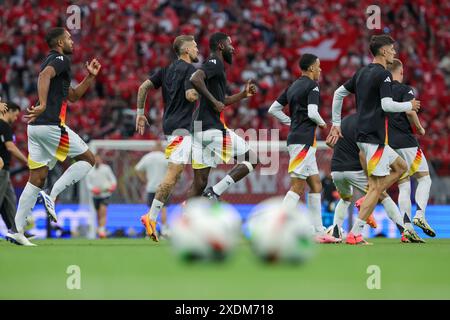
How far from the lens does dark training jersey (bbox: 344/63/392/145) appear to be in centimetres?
1057

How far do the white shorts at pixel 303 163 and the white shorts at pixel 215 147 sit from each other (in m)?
0.78

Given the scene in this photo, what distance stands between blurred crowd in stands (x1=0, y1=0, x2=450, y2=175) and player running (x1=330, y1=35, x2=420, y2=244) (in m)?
9.68

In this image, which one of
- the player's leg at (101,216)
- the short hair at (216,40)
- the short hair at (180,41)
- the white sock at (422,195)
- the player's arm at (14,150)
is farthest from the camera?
the player's leg at (101,216)

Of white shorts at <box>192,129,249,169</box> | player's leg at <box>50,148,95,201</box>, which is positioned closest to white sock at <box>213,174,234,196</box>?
white shorts at <box>192,129,249,169</box>

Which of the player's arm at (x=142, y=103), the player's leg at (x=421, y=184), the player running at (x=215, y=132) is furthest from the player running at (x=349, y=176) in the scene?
the player's arm at (x=142, y=103)

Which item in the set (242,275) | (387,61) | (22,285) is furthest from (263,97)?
(22,285)

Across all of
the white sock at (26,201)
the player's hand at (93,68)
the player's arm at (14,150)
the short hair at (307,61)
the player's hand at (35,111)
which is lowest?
the white sock at (26,201)

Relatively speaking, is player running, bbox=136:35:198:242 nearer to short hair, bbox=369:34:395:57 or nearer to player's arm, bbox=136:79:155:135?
player's arm, bbox=136:79:155:135

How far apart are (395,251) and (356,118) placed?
1887 millimetres

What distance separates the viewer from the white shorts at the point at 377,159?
10.5 metres

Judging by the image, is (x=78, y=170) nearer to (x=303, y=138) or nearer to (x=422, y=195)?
(x=303, y=138)

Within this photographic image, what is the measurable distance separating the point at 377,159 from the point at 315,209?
149cm

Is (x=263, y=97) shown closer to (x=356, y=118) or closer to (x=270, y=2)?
(x=270, y=2)

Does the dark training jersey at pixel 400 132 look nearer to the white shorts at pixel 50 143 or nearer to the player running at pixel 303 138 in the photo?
the player running at pixel 303 138
